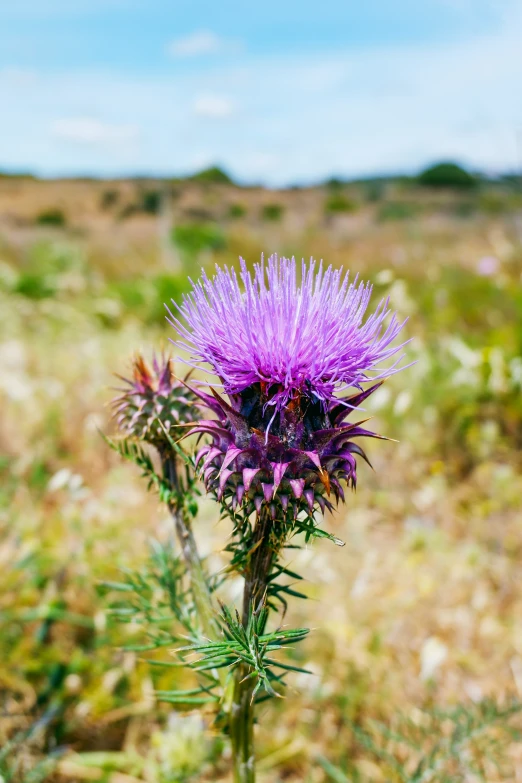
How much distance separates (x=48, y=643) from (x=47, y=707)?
14.1 inches

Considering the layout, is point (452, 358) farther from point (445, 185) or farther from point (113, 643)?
point (445, 185)

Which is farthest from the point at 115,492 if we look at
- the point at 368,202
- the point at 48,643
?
the point at 368,202

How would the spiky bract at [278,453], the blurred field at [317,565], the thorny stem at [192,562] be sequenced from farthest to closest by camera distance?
the blurred field at [317,565] < the thorny stem at [192,562] < the spiky bract at [278,453]

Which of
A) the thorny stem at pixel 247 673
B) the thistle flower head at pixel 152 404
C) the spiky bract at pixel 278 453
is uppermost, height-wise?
the thistle flower head at pixel 152 404

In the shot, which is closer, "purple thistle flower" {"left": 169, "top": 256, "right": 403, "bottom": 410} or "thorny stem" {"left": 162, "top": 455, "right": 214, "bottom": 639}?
"purple thistle flower" {"left": 169, "top": 256, "right": 403, "bottom": 410}

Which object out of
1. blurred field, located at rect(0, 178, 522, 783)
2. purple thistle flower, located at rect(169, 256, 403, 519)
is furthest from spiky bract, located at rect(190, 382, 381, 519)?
blurred field, located at rect(0, 178, 522, 783)

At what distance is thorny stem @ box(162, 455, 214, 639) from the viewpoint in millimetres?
1539

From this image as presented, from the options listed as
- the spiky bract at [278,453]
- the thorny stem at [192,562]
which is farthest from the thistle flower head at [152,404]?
the spiky bract at [278,453]

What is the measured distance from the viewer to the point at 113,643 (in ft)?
9.34

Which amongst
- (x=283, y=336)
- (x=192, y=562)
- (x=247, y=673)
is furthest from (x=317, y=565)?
(x=283, y=336)

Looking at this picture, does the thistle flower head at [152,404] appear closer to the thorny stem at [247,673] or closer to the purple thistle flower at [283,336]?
the purple thistle flower at [283,336]

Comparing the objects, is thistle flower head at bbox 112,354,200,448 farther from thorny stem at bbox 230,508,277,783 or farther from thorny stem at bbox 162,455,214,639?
thorny stem at bbox 230,508,277,783

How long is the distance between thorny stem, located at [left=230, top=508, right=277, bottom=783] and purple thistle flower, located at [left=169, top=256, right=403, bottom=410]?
0.92 feet

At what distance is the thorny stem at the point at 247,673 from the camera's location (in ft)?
4.33
